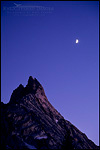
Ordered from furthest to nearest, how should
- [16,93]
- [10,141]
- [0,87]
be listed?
[16,93] → [10,141] → [0,87]

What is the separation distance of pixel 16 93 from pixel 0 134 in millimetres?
35693

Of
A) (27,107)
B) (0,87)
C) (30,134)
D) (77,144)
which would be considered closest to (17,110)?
(27,107)

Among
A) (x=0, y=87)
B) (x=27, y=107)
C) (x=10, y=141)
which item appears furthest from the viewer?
(x=27, y=107)

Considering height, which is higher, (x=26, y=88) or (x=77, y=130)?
(x=26, y=88)

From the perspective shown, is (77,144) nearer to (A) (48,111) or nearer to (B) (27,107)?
(A) (48,111)

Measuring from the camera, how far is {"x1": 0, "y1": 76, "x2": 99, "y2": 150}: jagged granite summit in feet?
259

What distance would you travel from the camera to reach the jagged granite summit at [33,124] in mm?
79000

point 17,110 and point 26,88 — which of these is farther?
point 26,88

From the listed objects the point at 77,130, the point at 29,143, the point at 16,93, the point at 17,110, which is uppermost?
the point at 16,93

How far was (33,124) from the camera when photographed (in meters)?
89.4

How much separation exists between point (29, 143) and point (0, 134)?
13226 millimetres

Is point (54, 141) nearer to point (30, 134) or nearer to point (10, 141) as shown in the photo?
point (30, 134)

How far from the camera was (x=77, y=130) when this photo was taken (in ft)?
348

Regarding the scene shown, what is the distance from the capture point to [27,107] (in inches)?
3868
